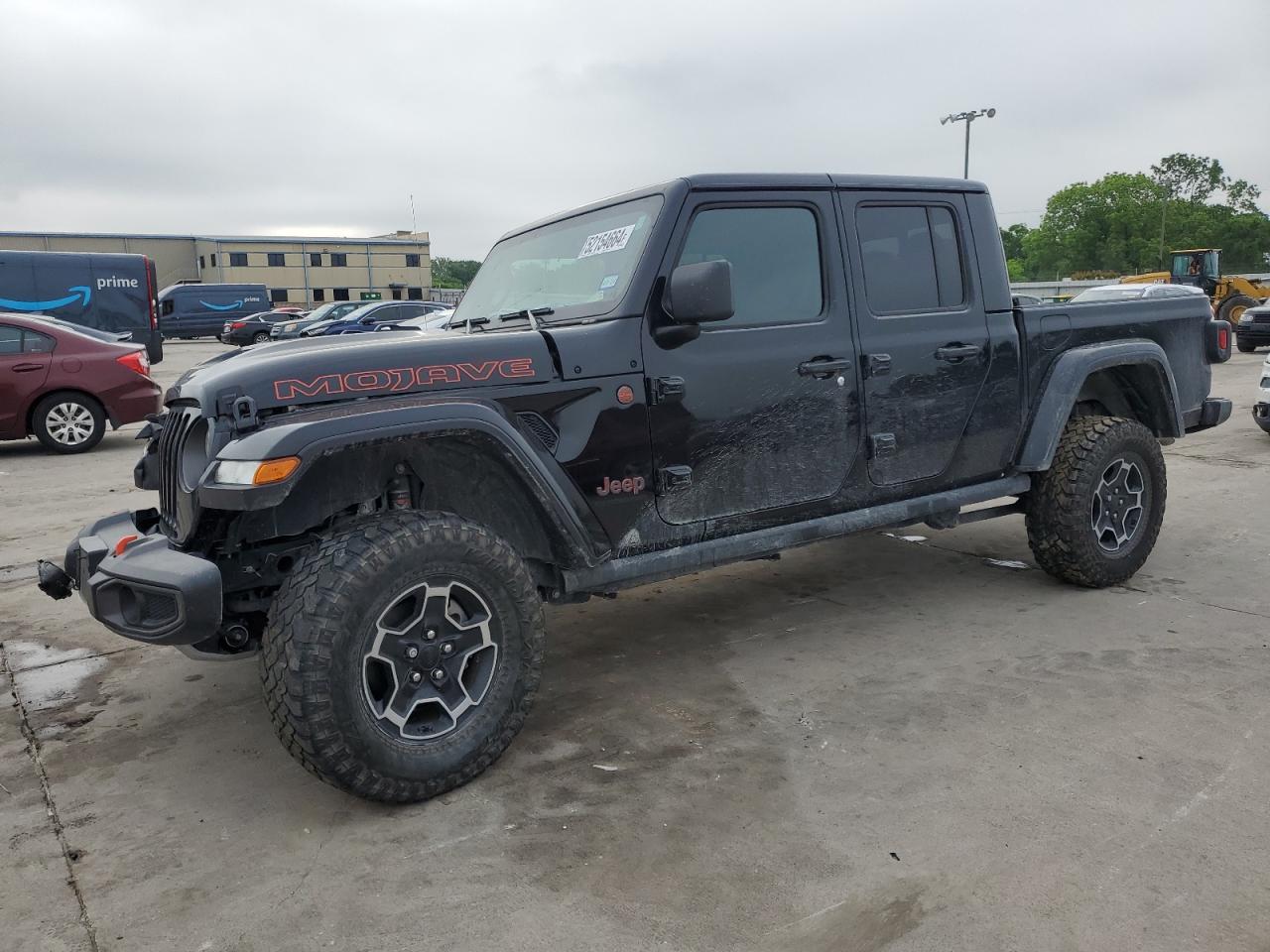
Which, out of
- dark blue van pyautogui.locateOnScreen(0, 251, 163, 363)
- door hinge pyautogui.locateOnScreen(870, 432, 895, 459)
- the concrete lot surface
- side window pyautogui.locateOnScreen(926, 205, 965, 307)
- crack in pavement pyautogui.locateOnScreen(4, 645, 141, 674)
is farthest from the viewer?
dark blue van pyautogui.locateOnScreen(0, 251, 163, 363)

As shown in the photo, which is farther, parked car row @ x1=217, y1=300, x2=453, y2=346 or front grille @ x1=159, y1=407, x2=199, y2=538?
parked car row @ x1=217, y1=300, x2=453, y2=346

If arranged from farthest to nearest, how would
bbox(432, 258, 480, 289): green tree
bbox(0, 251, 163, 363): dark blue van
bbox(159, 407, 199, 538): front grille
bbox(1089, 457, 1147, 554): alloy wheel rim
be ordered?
bbox(432, 258, 480, 289): green tree
bbox(0, 251, 163, 363): dark blue van
bbox(1089, 457, 1147, 554): alloy wheel rim
bbox(159, 407, 199, 538): front grille

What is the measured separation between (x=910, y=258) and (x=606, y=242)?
1414 millimetres

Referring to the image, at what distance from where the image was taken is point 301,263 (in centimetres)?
6731

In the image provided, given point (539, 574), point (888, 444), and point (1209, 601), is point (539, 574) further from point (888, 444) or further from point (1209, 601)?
point (1209, 601)

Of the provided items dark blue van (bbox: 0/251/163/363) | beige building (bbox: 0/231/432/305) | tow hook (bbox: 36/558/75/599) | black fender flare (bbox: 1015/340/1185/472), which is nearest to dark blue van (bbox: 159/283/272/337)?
dark blue van (bbox: 0/251/163/363)

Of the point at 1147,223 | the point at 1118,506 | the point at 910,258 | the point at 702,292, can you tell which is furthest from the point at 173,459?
the point at 1147,223

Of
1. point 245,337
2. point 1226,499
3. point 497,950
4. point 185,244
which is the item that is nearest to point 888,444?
point 497,950

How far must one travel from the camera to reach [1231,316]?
2550 cm

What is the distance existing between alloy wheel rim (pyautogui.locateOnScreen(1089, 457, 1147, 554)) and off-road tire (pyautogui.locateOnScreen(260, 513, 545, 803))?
3.09 metres

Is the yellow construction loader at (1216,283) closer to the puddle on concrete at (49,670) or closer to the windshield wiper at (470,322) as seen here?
the windshield wiper at (470,322)

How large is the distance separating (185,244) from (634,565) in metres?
76.1

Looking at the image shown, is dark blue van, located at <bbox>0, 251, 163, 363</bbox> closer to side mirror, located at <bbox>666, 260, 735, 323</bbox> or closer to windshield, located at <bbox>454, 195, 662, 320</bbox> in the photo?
windshield, located at <bbox>454, 195, 662, 320</bbox>

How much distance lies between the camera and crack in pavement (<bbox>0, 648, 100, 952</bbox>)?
2.40m
